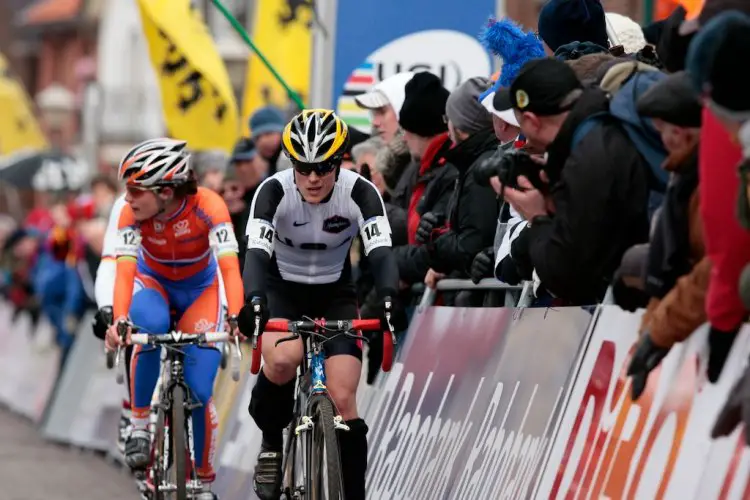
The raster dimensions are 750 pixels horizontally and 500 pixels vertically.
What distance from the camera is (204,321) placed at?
10.6m

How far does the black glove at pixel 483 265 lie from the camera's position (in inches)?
334

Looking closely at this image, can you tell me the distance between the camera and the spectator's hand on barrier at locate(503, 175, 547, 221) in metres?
6.93

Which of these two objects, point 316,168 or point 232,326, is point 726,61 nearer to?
point 316,168

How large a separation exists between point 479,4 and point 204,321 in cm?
527

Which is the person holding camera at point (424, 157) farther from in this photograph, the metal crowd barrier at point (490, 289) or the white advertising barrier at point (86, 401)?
the white advertising barrier at point (86, 401)

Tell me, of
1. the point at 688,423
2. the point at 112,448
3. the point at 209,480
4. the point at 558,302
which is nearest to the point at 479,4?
the point at 112,448

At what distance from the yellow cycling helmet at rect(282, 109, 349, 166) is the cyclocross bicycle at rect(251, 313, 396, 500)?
2.52ft

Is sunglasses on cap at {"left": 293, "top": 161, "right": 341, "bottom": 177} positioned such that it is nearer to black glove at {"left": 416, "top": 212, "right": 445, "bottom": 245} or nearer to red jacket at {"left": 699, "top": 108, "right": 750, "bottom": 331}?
black glove at {"left": 416, "top": 212, "right": 445, "bottom": 245}

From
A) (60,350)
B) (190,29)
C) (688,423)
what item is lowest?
(60,350)

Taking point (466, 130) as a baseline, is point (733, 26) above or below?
above

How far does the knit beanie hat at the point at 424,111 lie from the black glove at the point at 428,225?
29.6 inches

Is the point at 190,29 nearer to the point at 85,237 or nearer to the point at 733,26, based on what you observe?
the point at 85,237

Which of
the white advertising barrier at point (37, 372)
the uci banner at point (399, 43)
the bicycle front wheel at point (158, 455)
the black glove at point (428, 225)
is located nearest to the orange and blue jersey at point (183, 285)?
the bicycle front wheel at point (158, 455)

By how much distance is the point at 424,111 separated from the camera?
10.0m
